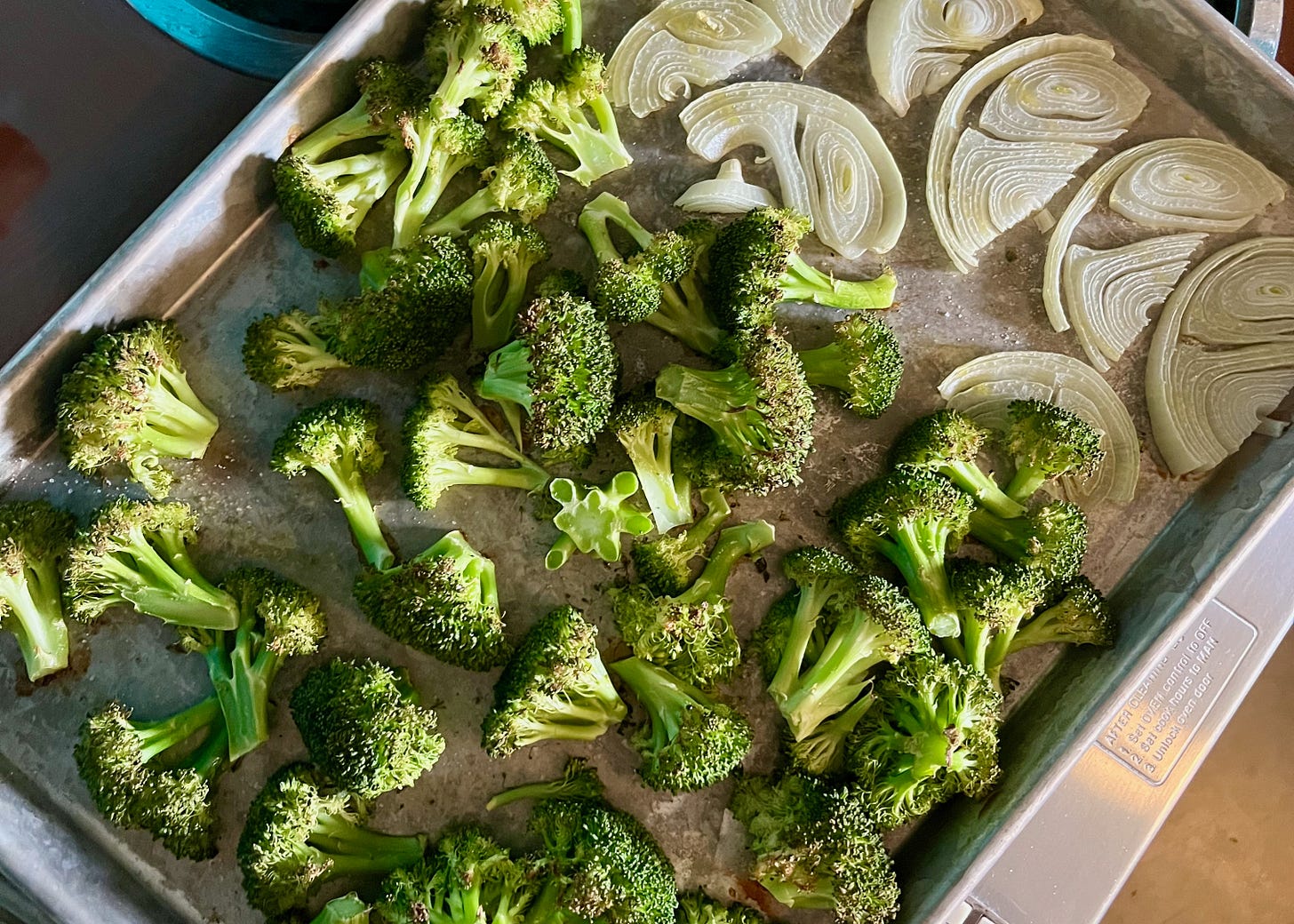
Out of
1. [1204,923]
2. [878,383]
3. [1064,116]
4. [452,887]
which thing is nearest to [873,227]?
[878,383]

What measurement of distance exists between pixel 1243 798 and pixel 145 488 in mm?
3221

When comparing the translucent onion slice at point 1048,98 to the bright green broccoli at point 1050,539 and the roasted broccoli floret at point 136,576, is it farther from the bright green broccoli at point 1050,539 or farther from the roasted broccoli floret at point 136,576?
the roasted broccoli floret at point 136,576

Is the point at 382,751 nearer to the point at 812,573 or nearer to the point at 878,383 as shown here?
the point at 812,573

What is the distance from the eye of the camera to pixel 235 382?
1940 mm

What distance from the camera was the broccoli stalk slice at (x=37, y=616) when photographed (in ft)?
5.82

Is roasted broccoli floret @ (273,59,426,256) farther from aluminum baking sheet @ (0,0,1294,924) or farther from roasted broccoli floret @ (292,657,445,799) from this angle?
roasted broccoli floret @ (292,657,445,799)

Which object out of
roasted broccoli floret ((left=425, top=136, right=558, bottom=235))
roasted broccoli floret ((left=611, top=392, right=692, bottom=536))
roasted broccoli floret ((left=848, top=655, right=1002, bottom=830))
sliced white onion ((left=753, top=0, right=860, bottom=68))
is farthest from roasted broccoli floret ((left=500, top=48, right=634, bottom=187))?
roasted broccoli floret ((left=848, top=655, right=1002, bottom=830))

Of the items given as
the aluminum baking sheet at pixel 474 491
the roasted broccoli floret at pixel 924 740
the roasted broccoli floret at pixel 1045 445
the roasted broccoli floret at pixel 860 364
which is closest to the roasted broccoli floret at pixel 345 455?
the aluminum baking sheet at pixel 474 491

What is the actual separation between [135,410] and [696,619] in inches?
48.3

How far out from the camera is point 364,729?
5.56 feet

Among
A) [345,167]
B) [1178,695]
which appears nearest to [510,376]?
[345,167]

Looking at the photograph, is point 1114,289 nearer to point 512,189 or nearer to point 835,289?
point 835,289

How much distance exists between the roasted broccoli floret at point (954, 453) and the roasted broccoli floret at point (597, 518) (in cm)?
62

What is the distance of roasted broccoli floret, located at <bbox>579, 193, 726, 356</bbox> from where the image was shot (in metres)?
1.83
